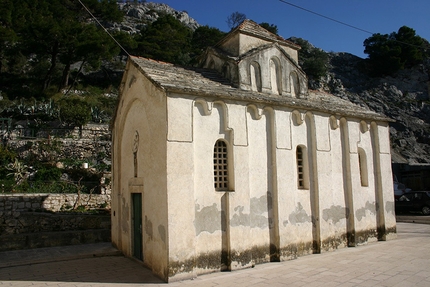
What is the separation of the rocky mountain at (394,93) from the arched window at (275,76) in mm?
32008

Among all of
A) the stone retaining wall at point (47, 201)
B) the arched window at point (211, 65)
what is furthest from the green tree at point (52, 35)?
the arched window at point (211, 65)

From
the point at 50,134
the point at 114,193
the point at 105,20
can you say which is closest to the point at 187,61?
the point at 105,20

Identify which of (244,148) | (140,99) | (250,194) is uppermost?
(140,99)

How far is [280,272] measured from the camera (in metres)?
8.41

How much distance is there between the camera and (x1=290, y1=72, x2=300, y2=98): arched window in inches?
476

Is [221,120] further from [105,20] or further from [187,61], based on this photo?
[105,20]

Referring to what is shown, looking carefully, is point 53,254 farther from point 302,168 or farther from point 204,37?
point 204,37

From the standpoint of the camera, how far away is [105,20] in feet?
171

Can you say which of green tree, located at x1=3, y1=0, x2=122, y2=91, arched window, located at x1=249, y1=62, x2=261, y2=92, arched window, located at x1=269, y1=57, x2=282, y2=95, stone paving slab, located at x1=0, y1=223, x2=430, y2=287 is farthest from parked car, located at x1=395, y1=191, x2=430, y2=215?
green tree, located at x1=3, y1=0, x2=122, y2=91

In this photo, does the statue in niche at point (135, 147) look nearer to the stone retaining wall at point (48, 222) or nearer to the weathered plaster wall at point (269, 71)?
the weathered plaster wall at point (269, 71)

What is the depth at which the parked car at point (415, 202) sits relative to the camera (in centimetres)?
2194

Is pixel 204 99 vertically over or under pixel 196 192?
over

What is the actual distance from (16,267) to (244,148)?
7.81 m

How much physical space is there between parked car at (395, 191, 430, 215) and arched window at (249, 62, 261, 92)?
1786cm
